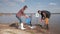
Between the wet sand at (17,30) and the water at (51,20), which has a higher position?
the water at (51,20)

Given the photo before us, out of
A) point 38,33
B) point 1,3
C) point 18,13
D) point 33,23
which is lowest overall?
point 38,33

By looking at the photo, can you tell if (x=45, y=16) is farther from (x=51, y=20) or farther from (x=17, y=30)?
(x=17, y=30)

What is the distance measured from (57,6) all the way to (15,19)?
0.68m

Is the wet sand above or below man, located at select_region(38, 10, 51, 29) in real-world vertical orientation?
below

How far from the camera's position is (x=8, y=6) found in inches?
91.4

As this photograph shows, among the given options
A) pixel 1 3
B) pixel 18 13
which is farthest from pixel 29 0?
pixel 1 3

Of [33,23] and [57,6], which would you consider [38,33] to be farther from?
[57,6]

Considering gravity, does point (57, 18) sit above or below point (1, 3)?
below

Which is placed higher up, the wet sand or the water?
the water

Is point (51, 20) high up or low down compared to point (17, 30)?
up

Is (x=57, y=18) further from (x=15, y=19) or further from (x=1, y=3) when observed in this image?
(x=1, y=3)

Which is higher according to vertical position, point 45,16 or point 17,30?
point 45,16

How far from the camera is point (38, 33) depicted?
230 cm

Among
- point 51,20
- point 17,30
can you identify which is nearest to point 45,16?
point 51,20
